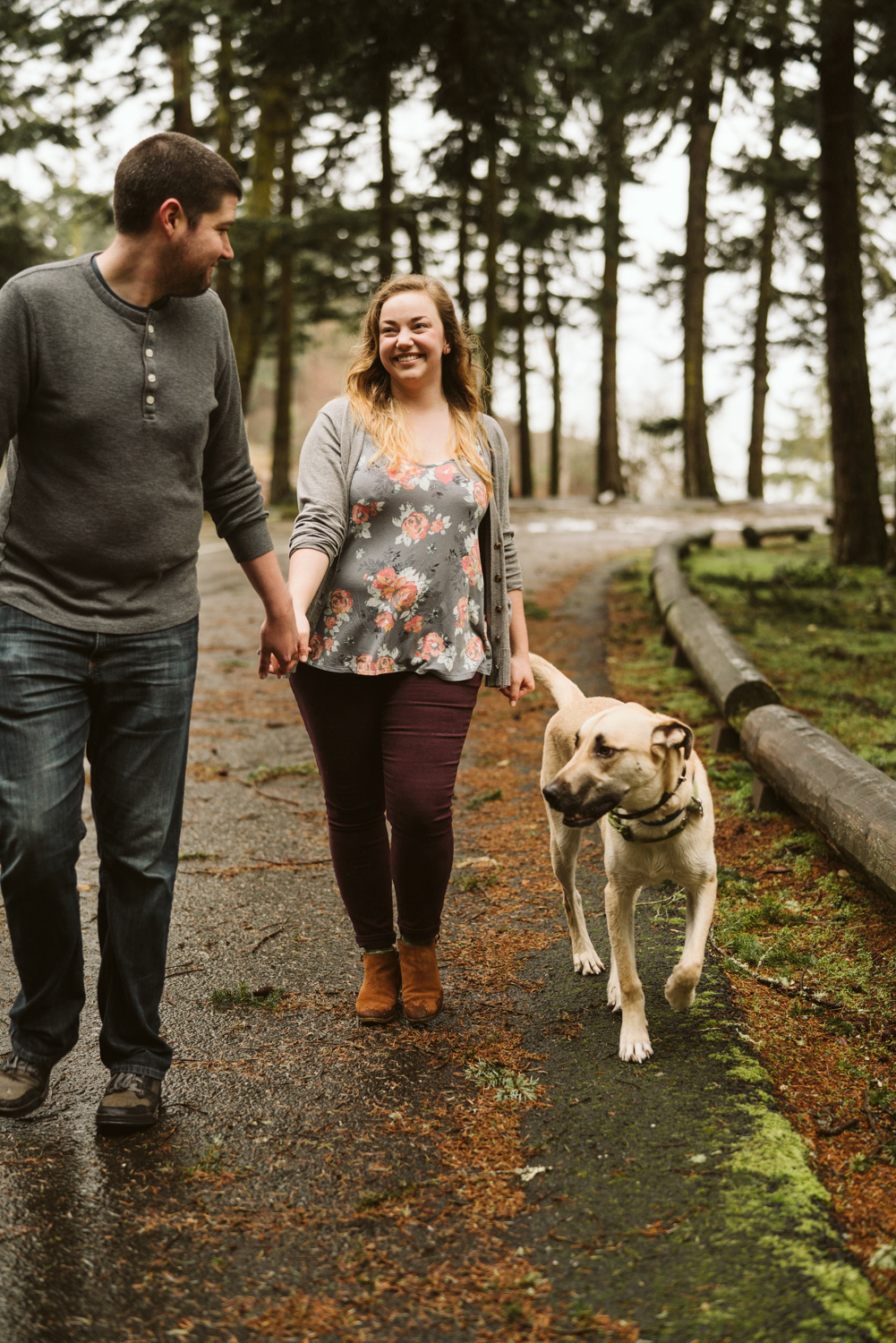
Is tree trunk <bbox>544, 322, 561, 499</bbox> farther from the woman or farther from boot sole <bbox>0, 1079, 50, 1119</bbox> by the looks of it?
boot sole <bbox>0, 1079, 50, 1119</bbox>

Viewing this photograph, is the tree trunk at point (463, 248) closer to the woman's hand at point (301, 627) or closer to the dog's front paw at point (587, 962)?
the dog's front paw at point (587, 962)

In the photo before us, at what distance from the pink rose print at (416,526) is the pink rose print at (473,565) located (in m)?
0.16

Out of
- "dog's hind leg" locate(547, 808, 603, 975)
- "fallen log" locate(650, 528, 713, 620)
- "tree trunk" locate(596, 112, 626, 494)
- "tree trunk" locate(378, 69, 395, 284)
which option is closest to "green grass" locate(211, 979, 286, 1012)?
"dog's hind leg" locate(547, 808, 603, 975)

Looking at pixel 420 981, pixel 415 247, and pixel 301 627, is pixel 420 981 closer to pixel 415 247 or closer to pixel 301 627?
pixel 301 627

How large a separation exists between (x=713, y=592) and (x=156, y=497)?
10631 millimetres

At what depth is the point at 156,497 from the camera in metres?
2.90

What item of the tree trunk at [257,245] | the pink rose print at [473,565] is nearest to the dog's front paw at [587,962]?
the pink rose print at [473,565]

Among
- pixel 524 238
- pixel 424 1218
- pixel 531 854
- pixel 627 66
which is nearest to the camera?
pixel 424 1218

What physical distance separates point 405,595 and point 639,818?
1.01m

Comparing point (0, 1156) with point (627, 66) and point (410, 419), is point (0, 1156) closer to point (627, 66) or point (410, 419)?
point (410, 419)

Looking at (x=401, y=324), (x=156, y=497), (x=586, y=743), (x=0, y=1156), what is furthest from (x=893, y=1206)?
(x=401, y=324)

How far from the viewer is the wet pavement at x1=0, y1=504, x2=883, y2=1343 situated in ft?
7.75

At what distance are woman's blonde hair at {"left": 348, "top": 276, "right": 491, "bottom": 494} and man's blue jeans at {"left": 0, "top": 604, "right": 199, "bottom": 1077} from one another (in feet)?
3.16

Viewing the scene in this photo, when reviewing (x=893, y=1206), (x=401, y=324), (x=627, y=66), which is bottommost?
(x=893, y=1206)
